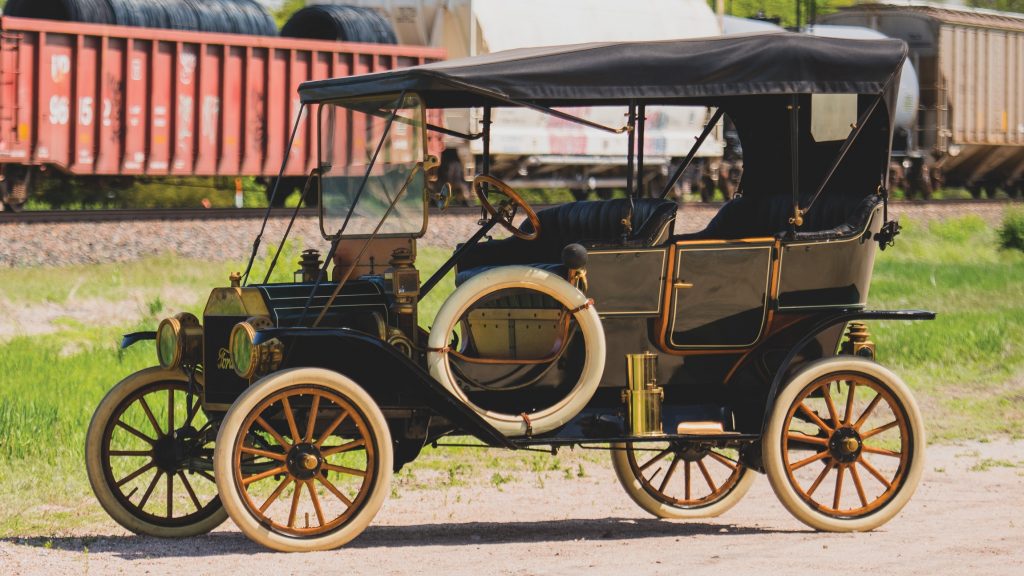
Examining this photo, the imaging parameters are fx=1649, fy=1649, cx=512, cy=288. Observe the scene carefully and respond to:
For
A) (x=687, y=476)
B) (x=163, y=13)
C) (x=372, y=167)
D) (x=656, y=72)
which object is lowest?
(x=687, y=476)

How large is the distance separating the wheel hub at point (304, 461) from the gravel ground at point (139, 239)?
40.7 feet

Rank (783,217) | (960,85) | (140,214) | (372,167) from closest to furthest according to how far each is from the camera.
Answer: (372,167)
(783,217)
(140,214)
(960,85)

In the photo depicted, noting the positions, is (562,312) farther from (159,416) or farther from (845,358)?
(159,416)

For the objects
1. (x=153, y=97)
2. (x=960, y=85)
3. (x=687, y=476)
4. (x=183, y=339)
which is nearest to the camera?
(x=183, y=339)

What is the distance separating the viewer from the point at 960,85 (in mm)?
35469

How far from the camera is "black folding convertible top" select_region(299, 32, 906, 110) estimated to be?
7180mm

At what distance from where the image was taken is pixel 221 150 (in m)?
24.4

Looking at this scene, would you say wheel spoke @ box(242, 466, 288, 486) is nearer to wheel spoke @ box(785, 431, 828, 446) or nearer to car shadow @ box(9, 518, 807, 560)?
car shadow @ box(9, 518, 807, 560)

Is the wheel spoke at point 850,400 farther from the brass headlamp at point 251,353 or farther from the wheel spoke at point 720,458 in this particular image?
the brass headlamp at point 251,353

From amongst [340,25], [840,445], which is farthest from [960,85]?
[840,445]

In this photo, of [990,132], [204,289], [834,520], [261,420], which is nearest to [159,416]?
[261,420]

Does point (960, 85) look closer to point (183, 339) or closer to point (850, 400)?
point (850, 400)

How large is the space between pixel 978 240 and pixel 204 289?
1552 cm

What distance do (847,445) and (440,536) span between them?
1.98 meters
